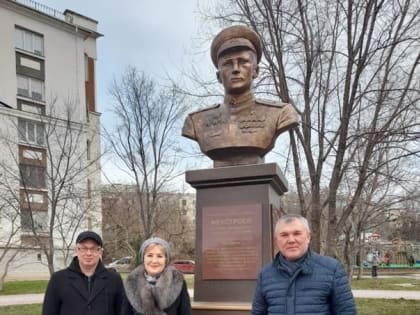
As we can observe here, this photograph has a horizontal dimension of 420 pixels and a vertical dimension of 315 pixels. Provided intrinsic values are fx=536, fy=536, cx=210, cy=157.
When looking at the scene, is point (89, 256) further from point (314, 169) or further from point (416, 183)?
point (416, 183)

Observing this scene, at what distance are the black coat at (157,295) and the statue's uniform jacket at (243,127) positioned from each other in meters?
2.44

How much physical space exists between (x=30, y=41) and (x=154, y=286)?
3102 centimetres

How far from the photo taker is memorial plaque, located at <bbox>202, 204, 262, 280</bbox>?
579 cm

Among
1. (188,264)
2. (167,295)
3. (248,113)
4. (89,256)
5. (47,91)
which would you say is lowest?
(188,264)

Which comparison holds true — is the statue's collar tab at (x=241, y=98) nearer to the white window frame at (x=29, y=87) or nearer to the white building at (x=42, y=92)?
the white building at (x=42, y=92)

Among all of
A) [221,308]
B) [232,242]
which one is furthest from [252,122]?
[221,308]

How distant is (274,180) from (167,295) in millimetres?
2365

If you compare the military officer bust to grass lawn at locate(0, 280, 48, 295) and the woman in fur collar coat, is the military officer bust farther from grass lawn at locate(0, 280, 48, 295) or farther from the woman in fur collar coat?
grass lawn at locate(0, 280, 48, 295)

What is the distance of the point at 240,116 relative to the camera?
6434 mm

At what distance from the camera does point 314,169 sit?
10.5 meters

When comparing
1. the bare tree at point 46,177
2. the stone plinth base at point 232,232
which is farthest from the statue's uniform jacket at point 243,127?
the bare tree at point 46,177

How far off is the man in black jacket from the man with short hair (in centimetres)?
134

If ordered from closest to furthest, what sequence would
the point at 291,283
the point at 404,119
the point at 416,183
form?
1. the point at 291,283
2. the point at 404,119
3. the point at 416,183

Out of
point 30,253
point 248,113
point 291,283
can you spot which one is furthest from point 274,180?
point 30,253
